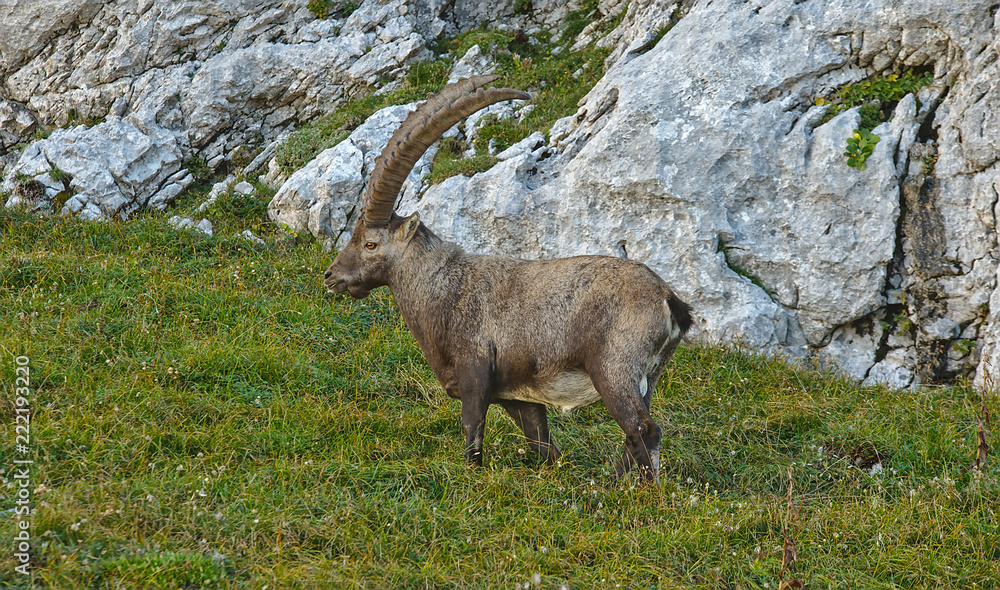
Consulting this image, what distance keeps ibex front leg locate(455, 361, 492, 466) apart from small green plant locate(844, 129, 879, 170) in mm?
5221

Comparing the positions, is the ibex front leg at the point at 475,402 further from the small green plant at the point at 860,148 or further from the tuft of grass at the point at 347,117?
the tuft of grass at the point at 347,117

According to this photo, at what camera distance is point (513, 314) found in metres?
5.97

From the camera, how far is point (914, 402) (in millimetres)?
7309

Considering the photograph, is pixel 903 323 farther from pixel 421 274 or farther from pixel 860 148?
pixel 421 274

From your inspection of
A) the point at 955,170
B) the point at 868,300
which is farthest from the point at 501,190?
the point at 955,170

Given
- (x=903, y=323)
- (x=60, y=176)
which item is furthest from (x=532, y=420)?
(x=60, y=176)

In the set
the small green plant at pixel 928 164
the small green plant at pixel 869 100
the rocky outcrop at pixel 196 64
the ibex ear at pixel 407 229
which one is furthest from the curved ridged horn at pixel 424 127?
the rocky outcrop at pixel 196 64

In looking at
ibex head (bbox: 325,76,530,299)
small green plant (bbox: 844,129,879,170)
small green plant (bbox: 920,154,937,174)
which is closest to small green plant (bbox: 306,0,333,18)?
ibex head (bbox: 325,76,530,299)

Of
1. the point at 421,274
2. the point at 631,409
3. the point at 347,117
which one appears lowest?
the point at 347,117

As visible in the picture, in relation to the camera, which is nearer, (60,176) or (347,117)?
(60,176)

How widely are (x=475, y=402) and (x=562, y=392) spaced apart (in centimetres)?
69

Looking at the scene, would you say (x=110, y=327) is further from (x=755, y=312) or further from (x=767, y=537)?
(x=755, y=312)

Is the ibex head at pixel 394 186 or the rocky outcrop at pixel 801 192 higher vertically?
the ibex head at pixel 394 186

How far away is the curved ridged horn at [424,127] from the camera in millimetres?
5980
